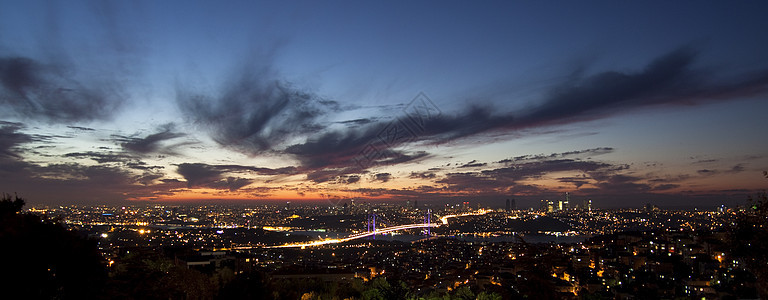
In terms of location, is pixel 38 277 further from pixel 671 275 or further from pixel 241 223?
pixel 241 223

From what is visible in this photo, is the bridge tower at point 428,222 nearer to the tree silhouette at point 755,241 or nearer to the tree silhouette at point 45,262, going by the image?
the tree silhouette at point 755,241

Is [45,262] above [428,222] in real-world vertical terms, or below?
above

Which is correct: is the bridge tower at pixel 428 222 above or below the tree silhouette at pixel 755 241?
below

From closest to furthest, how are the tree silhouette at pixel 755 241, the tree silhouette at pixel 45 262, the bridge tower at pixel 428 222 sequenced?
1. the tree silhouette at pixel 45 262
2. the tree silhouette at pixel 755 241
3. the bridge tower at pixel 428 222

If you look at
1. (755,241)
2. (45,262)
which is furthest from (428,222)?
(45,262)

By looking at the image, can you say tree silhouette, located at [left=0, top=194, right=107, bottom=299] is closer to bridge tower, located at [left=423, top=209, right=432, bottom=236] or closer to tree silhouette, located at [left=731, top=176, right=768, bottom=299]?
tree silhouette, located at [left=731, top=176, right=768, bottom=299]

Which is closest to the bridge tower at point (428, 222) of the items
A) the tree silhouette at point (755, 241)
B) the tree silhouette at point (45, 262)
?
the tree silhouette at point (755, 241)

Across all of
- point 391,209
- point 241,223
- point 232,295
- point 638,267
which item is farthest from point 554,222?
point 232,295

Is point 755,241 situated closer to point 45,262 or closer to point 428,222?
point 45,262

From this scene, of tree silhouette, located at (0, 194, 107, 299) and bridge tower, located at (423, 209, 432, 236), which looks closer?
tree silhouette, located at (0, 194, 107, 299)

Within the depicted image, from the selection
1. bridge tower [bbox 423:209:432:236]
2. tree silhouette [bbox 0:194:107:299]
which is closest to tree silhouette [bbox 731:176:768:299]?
tree silhouette [bbox 0:194:107:299]

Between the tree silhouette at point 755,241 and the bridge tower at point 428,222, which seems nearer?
the tree silhouette at point 755,241
